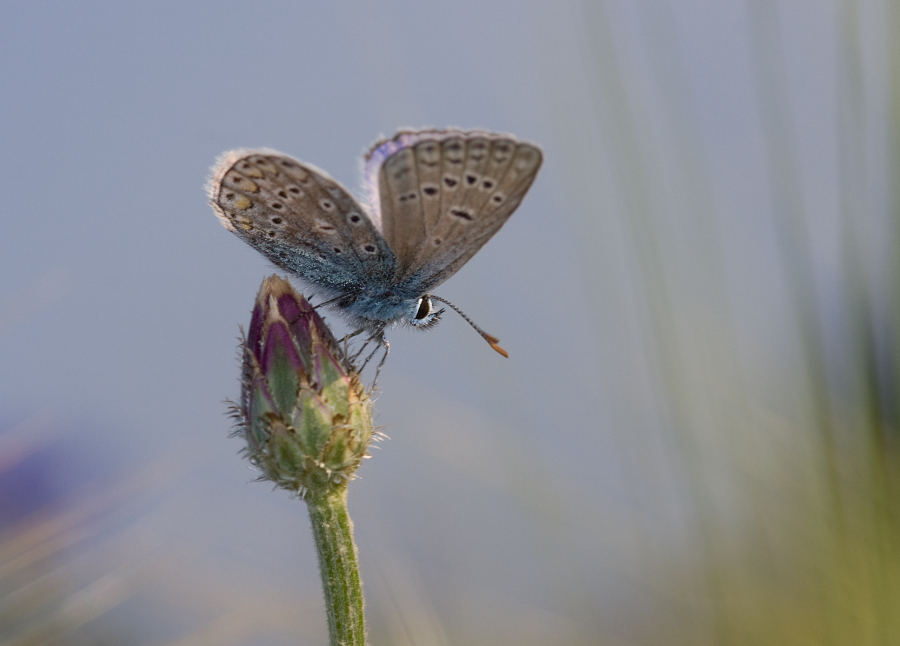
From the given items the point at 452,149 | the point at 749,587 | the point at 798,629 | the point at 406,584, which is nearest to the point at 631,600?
the point at 798,629

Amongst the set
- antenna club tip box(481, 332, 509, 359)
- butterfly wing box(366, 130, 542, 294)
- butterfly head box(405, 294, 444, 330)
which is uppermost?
butterfly wing box(366, 130, 542, 294)

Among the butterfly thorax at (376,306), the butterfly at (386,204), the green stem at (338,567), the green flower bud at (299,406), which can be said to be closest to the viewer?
the green stem at (338,567)

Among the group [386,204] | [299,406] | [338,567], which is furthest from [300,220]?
[338,567]

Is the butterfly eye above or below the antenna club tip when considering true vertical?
above

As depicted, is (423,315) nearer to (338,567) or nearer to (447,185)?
(447,185)

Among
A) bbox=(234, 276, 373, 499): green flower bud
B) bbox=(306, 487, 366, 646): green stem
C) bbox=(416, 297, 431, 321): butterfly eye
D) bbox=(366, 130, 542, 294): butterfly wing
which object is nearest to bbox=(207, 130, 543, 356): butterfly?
bbox=(366, 130, 542, 294): butterfly wing

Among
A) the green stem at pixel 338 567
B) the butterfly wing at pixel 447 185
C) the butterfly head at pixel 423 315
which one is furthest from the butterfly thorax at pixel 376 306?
the green stem at pixel 338 567

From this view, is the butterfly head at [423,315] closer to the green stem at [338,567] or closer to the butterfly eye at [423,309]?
the butterfly eye at [423,309]

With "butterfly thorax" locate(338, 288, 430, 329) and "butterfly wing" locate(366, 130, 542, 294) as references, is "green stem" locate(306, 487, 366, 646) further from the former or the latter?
"butterfly wing" locate(366, 130, 542, 294)
